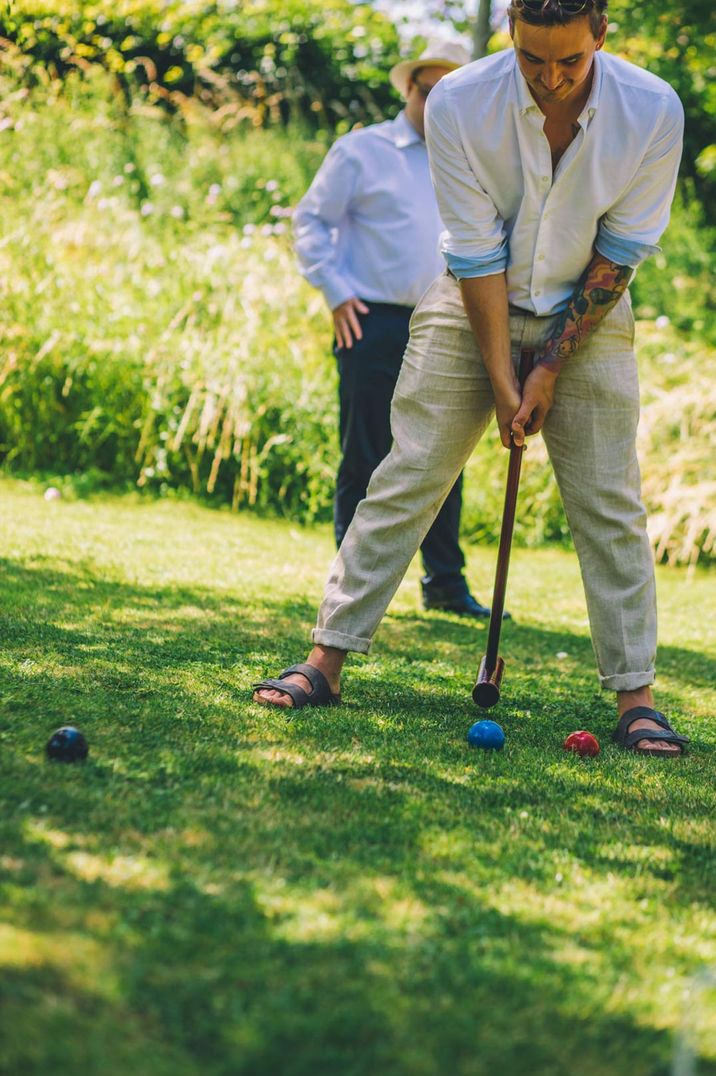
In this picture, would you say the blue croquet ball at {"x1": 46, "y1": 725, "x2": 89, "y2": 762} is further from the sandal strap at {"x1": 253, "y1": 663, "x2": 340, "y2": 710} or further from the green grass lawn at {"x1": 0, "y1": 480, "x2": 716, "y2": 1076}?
the sandal strap at {"x1": 253, "y1": 663, "x2": 340, "y2": 710}

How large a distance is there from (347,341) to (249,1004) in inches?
118

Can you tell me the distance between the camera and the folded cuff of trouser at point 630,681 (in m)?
2.94

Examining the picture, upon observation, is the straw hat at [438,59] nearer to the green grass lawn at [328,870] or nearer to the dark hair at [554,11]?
the dark hair at [554,11]

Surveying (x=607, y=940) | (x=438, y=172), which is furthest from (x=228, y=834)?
(x=438, y=172)

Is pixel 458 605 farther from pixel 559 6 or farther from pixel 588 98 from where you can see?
pixel 559 6

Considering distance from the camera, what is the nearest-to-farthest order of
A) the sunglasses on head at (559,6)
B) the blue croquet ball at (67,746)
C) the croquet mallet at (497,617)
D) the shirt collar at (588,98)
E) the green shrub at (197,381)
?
1. the blue croquet ball at (67,746)
2. the sunglasses on head at (559,6)
3. the shirt collar at (588,98)
4. the croquet mallet at (497,617)
5. the green shrub at (197,381)

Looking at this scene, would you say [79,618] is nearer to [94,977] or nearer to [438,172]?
[438,172]

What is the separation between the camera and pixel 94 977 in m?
1.55

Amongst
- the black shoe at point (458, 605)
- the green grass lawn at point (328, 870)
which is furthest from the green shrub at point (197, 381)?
the green grass lawn at point (328, 870)

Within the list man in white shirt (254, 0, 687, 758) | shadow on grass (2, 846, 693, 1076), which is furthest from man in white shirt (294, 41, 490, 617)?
shadow on grass (2, 846, 693, 1076)

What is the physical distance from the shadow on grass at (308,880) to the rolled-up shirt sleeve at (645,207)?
1172 millimetres

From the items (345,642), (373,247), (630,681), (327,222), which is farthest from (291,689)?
(327,222)

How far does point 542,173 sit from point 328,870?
1.61 meters

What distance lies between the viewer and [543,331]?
290 cm
